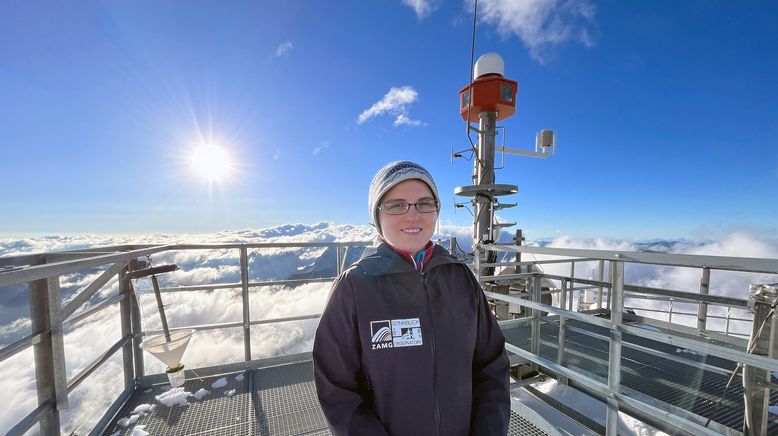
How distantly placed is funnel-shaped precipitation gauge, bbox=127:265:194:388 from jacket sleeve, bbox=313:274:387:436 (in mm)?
2422

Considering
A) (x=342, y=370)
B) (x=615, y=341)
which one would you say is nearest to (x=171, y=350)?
(x=342, y=370)

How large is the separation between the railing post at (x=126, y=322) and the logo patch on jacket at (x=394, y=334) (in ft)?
10.1

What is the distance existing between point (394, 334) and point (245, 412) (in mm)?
2318

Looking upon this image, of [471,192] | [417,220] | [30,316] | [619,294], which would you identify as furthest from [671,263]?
[471,192]

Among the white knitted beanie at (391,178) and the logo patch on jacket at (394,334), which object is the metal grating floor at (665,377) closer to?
the logo patch on jacket at (394,334)

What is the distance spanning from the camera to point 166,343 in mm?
2725

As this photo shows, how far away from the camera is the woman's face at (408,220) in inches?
A: 50.3

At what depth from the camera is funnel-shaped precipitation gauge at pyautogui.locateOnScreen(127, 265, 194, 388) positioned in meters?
2.70

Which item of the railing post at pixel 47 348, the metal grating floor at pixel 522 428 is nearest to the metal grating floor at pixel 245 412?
the metal grating floor at pixel 522 428

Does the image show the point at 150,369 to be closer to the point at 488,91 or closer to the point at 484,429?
the point at 484,429

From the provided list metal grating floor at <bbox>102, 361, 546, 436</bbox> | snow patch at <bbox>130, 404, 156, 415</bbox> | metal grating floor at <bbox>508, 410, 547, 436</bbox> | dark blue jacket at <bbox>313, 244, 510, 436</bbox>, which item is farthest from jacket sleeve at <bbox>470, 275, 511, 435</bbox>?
snow patch at <bbox>130, 404, 156, 415</bbox>

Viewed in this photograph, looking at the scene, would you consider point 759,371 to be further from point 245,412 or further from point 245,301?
point 245,301

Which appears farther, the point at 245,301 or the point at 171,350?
the point at 245,301

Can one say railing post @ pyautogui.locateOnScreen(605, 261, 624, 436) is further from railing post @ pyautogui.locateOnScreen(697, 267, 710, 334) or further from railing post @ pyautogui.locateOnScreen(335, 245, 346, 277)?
railing post @ pyautogui.locateOnScreen(697, 267, 710, 334)
